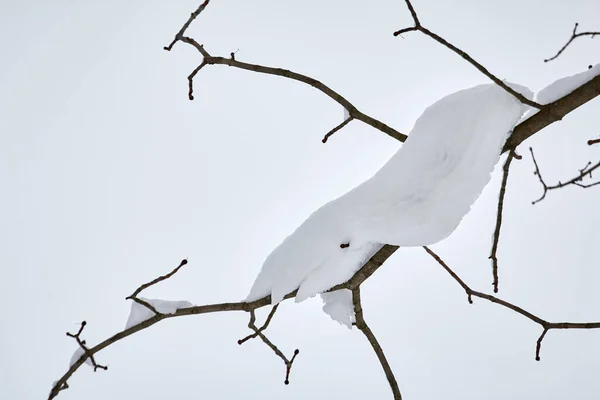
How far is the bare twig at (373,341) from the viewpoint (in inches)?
90.1

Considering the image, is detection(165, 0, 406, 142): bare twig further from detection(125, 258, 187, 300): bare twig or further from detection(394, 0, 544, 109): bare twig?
detection(125, 258, 187, 300): bare twig

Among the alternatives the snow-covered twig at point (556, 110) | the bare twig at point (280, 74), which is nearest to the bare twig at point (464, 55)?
the snow-covered twig at point (556, 110)

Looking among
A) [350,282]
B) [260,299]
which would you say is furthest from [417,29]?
[260,299]

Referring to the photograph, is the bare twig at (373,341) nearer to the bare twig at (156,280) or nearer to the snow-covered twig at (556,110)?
the bare twig at (156,280)

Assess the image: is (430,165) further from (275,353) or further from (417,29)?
(275,353)

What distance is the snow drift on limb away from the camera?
1.64 metres

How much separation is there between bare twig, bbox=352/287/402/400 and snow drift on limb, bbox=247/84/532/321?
0.42m

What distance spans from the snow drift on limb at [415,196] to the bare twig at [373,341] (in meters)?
0.42

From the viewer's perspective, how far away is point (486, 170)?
1647mm

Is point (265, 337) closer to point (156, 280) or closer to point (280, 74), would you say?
point (156, 280)

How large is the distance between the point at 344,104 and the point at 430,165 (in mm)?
548

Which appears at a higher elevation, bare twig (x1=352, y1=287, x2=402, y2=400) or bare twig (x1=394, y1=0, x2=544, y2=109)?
bare twig (x1=394, y1=0, x2=544, y2=109)

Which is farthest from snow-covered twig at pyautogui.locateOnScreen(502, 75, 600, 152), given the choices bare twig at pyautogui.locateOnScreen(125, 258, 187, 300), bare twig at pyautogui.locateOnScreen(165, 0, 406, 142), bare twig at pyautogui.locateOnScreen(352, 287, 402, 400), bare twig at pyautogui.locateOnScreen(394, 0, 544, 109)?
bare twig at pyautogui.locateOnScreen(125, 258, 187, 300)

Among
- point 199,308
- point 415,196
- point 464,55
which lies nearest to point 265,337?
point 199,308
